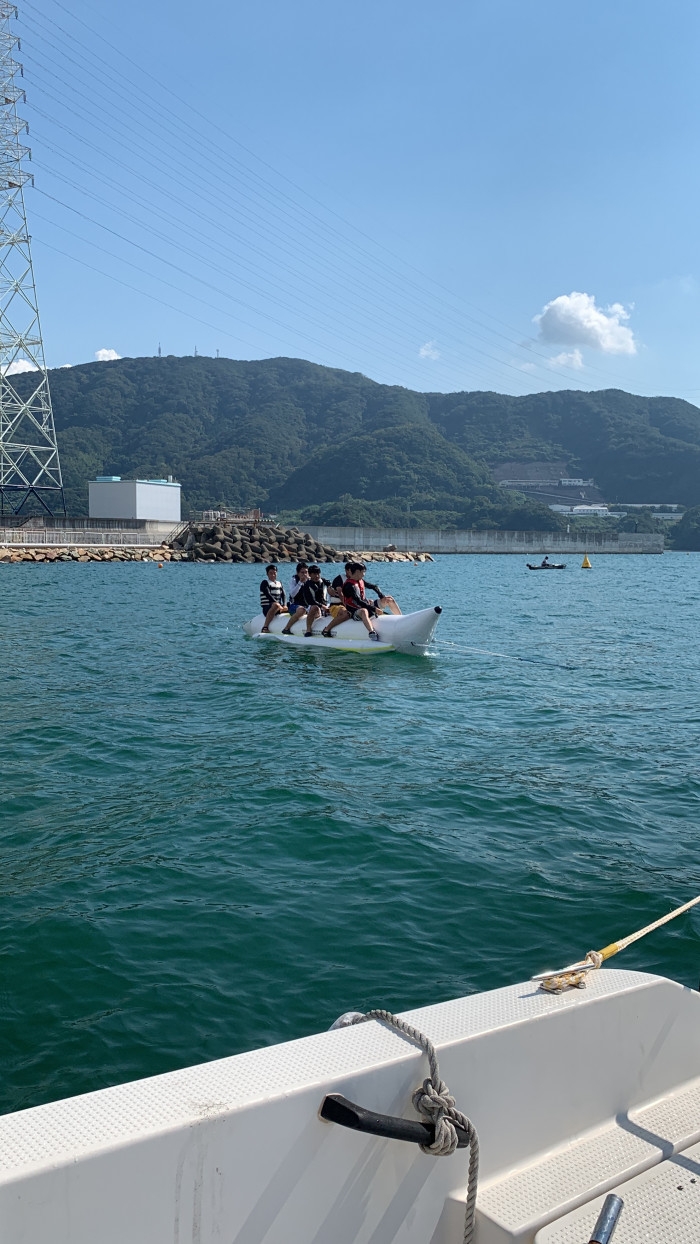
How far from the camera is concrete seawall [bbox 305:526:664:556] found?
10094cm

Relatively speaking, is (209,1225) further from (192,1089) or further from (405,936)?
(405,936)

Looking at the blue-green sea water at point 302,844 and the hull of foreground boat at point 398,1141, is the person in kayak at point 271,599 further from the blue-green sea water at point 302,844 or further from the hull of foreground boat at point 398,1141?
the hull of foreground boat at point 398,1141

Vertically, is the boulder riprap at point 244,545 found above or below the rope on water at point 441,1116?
above

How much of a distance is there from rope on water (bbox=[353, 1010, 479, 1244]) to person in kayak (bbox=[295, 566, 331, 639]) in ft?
48.3

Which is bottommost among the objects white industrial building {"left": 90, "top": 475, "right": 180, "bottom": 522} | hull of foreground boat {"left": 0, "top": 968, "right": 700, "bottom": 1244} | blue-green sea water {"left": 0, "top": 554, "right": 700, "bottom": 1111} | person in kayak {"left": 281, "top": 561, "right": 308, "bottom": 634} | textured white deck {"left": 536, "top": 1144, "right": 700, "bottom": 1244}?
blue-green sea water {"left": 0, "top": 554, "right": 700, "bottom": 1111}

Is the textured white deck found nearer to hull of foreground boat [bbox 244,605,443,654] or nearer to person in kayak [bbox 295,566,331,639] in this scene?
hull of foreground boat [bbox 244,605,443,654]

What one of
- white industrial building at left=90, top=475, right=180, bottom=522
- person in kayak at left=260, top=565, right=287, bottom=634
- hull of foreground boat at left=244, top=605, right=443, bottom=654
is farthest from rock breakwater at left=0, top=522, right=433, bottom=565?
hull of foreground boat at left=244, top=605, right=443, bottom=654

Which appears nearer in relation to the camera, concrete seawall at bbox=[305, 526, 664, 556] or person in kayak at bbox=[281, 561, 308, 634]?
person in kayak at bbox=[281, 561, 308, 634]

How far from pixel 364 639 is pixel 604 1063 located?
1374 cm

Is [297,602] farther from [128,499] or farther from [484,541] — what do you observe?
[484,541]

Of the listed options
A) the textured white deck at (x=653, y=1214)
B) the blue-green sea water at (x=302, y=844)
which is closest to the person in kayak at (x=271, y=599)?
the blue-green sea water at (x=302, y=844)

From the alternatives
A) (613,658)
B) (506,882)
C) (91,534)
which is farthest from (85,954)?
(91,534)

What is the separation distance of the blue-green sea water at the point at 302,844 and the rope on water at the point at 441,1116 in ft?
6.09

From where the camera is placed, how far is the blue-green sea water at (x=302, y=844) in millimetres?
4680
